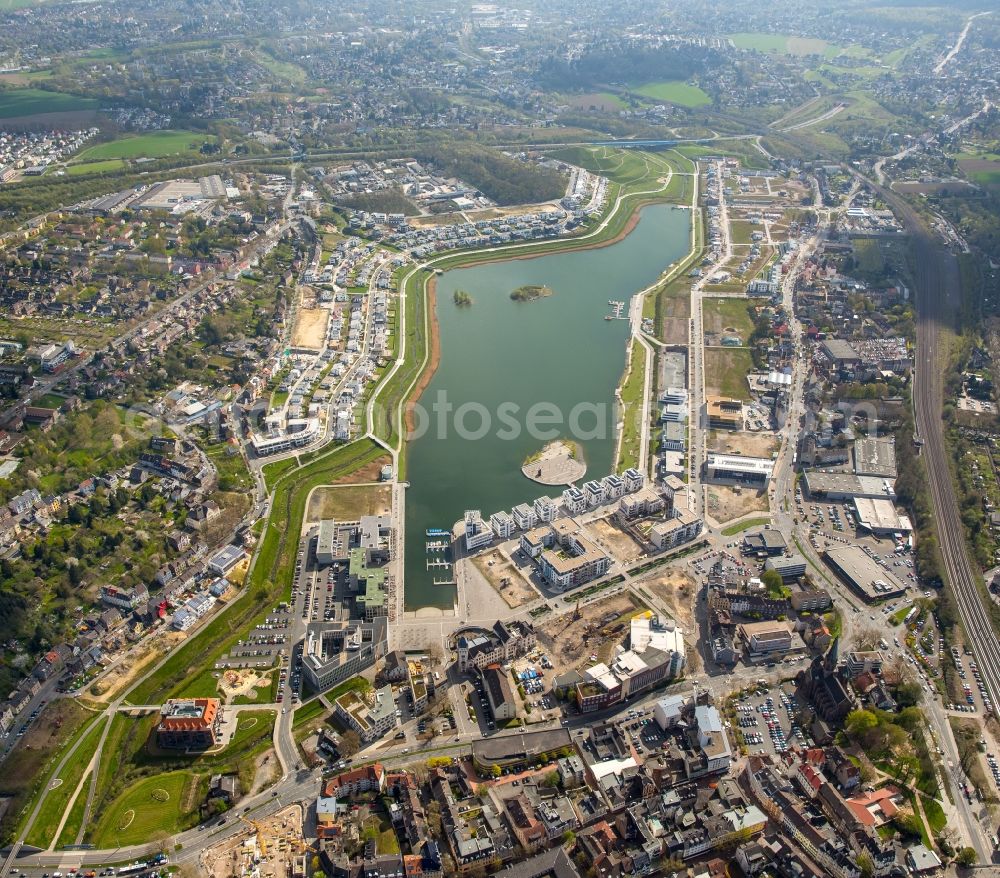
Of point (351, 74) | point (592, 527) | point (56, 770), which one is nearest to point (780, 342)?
point (592, 527)

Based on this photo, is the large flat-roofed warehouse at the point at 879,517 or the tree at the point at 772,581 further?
the large flat-roofed warehouse at the point at 879,517

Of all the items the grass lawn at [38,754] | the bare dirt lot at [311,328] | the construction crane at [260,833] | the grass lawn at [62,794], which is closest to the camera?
the construction crane at [260,833]

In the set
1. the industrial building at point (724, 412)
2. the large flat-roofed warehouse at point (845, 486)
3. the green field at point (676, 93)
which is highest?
the green field at point (676, 93)

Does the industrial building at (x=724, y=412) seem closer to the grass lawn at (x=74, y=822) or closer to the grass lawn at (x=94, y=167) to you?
the grass lawn at (x=74, y=822)

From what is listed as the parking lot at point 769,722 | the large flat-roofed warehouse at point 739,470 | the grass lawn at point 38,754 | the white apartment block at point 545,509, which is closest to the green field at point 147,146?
the white apartment block at point 545,509

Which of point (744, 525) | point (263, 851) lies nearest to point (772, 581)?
point (744, 525)

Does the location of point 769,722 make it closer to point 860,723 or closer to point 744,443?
point 860,723

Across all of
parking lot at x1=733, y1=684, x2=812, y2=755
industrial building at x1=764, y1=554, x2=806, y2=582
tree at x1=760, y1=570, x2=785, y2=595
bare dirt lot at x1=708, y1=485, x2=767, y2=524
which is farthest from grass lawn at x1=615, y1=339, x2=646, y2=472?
parking lot at x1=733, y1=684, x2=812, y2=755

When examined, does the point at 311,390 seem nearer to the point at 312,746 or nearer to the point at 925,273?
the point at 312,746

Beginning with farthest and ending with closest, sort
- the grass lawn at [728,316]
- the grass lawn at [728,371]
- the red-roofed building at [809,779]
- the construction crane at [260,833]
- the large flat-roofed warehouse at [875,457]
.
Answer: the grass lawn at [728,316]
the grass lawn at [728,371]
the large flat-roofed warehouse at [875,457]
the red-roofed building at [809,779]
the construction crane at [260,833]
